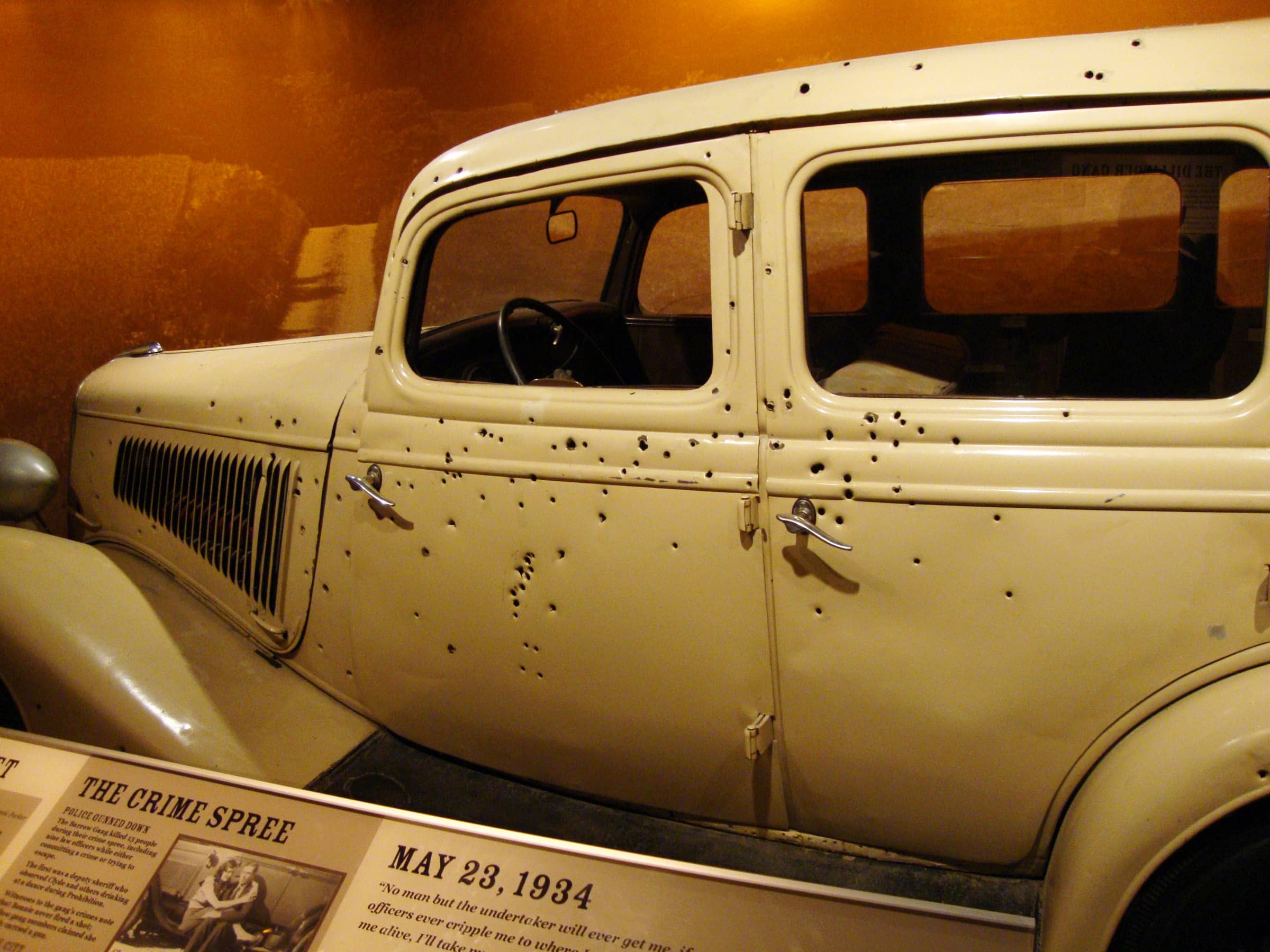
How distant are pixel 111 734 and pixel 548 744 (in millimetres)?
1036

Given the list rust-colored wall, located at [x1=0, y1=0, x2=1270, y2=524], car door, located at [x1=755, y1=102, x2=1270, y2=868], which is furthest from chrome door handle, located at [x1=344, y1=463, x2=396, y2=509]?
rust-colored wall, located at [x1=0, y1=0, x2=1270, y2=524]

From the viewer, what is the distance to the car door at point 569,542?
1.61 metres

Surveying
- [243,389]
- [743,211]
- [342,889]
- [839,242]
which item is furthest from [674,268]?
[342,889]

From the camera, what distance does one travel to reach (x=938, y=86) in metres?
1.42

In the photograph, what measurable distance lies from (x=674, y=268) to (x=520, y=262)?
2.23 ft

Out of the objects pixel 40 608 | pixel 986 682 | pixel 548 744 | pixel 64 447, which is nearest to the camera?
pixel 986 682

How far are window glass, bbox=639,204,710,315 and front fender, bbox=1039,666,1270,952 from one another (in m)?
1.59

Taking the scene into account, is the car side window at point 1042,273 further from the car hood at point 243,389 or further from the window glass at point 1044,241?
the car hood at point 243,389

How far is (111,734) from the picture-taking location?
199 cm

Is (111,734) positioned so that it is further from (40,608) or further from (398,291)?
(398,291)

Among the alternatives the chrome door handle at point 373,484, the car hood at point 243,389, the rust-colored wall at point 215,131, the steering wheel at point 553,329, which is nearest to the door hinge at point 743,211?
the steering wheel at point 553,329

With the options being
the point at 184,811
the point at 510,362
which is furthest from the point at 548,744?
the point at 510,362

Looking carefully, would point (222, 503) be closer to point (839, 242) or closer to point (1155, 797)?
point (839, 242)

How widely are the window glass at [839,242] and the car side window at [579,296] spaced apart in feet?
1.00
